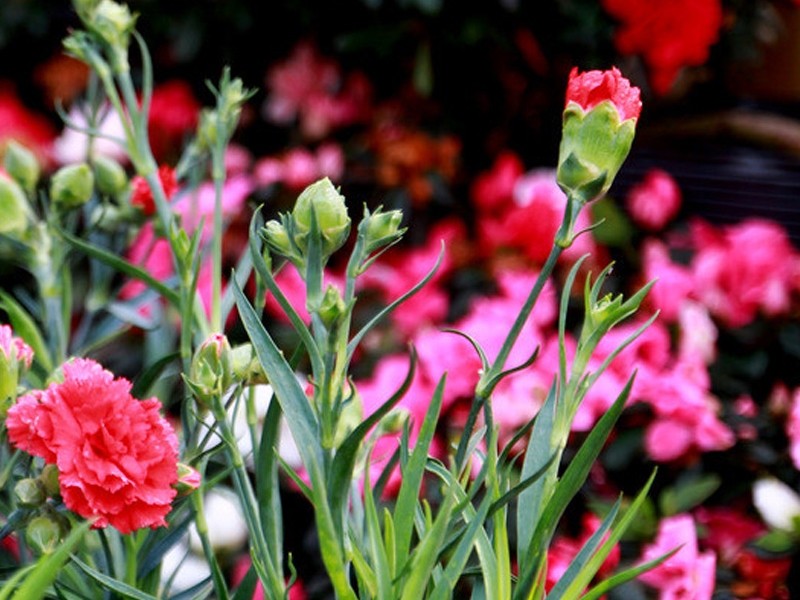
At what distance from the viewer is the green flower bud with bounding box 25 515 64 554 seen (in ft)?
1.28

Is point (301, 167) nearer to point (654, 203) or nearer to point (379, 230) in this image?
point (654, 203)

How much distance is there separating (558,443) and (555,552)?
351mm

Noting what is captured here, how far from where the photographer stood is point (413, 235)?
1.31m

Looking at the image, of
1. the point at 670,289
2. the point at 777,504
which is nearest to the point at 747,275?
the point at 670,289

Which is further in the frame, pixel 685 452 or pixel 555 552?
pixel 685 452

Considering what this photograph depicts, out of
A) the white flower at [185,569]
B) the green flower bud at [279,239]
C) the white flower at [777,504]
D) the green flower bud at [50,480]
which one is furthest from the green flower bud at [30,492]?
the white flower at [777,504]

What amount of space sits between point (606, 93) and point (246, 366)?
0.16m

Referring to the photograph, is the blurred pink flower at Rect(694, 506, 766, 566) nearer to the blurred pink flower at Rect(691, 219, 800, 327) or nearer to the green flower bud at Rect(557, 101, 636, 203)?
the blurred pink flower at Rect(691, 219, 800, 327)

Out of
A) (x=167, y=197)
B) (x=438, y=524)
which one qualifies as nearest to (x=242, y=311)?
(x=438, y=524)

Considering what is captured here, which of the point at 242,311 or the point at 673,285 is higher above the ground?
the point at 242,311

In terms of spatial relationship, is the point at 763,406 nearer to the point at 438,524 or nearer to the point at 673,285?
the point at 673,285

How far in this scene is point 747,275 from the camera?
999 millimetres

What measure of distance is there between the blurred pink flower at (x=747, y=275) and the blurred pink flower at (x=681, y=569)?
12.3 inches

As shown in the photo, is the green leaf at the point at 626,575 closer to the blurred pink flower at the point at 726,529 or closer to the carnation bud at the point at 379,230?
the carnation bud at the point at 379,230
